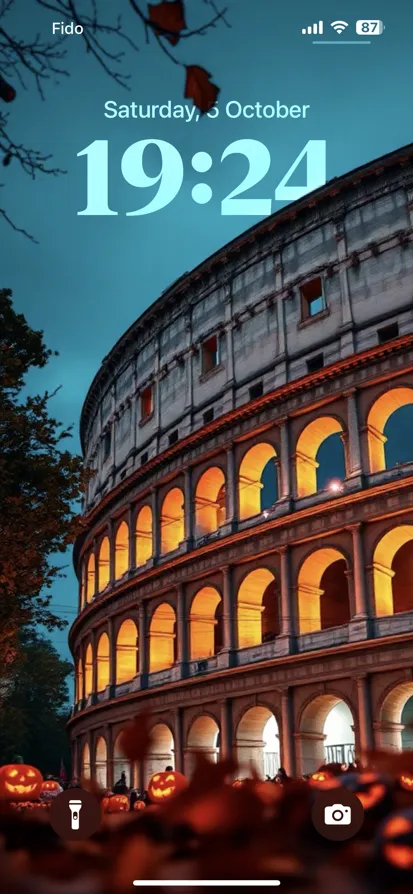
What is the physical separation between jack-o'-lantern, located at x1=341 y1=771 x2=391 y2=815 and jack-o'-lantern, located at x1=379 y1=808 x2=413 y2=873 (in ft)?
0.59

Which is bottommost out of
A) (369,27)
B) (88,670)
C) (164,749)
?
(164,749)

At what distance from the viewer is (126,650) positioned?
3259 centimetres

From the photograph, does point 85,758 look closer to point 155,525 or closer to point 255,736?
point 155,525

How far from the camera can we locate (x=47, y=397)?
17422mm

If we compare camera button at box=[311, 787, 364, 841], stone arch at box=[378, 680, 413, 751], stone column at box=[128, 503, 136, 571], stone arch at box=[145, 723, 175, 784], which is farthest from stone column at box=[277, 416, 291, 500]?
camera button at box=[311, 787, 364, 841]

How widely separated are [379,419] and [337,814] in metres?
23.4

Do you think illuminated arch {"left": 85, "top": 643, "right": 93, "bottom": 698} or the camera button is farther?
illuminated arch {"left": 85, "top": 643, "right": 93, "bottom": 698}

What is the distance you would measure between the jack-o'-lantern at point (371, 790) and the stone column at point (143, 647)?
95.3 ft

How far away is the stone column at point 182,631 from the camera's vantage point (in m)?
27.6

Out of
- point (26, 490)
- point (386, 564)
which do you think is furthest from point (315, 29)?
point (386, 564)

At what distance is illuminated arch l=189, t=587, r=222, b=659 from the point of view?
91.0ft

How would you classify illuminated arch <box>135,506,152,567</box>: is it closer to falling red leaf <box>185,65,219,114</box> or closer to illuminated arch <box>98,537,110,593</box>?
illuminated arch <box>98,537,110,593</box>

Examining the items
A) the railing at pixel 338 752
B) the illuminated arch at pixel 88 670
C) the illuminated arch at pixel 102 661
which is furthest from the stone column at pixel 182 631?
the illuminated arch at pixel 88 670

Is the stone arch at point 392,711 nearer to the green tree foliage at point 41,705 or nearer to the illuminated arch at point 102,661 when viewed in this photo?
the illuminated arch at point 102,661
